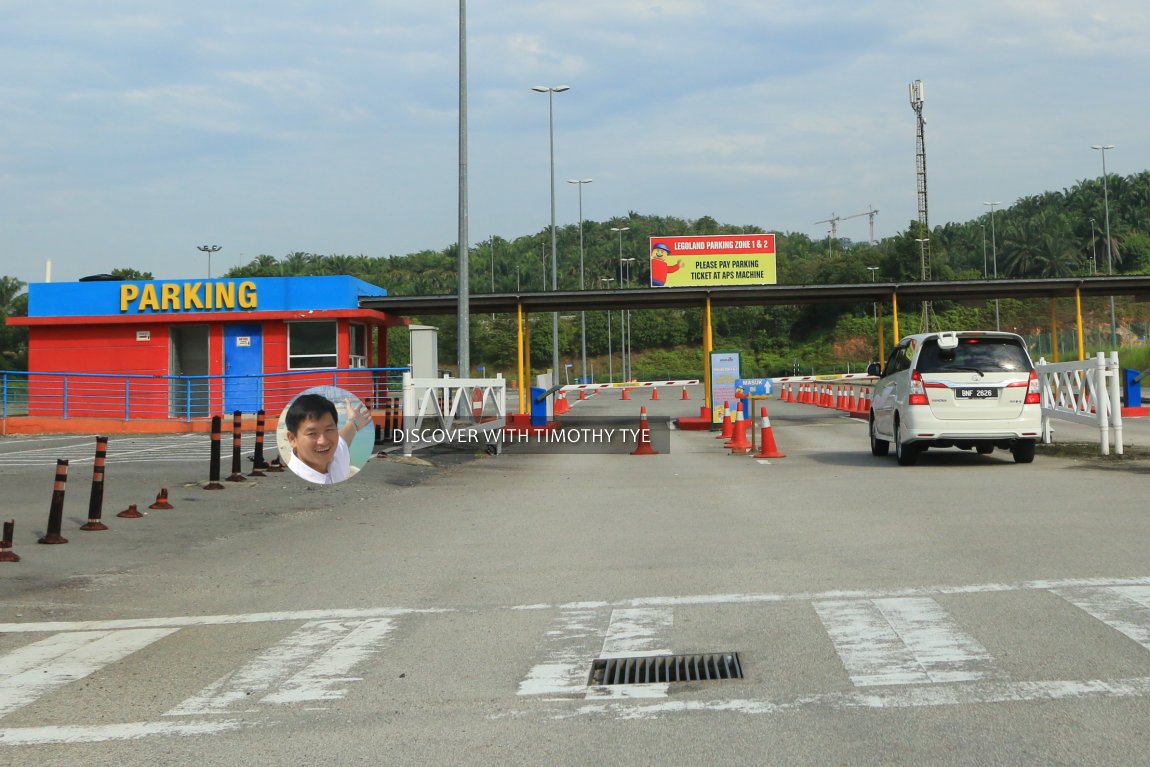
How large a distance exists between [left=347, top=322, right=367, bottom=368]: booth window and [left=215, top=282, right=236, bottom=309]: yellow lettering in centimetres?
331

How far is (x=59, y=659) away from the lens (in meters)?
6.41

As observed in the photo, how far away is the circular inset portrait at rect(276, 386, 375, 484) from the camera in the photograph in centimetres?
1519

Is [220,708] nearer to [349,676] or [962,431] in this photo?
[349,676]

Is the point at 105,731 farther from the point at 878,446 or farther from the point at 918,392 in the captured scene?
the point at 878,446

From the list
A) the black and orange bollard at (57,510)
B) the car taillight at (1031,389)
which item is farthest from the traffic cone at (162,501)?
the car taillight at (1031,389)

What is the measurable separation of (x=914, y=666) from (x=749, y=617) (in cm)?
141

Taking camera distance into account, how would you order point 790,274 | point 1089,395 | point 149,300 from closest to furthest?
1. point 1089,395
2. point 149,300
3. point 790,274

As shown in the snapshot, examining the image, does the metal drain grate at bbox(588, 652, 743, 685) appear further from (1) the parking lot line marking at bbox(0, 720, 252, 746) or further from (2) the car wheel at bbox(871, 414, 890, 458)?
(2) the car wheel at bbox(871, 414, 890, 458)

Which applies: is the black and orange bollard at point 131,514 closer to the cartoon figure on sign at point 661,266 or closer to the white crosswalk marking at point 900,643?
the white crosswalk marking at point 900,643

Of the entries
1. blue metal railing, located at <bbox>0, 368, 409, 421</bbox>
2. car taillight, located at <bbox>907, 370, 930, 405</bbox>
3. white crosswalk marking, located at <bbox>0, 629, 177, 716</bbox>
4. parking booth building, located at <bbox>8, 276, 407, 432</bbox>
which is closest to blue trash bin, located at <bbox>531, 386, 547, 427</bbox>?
blue metal railing, located at <bbox>0, 368, 409, 421</bbox>

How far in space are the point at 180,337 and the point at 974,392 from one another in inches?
977

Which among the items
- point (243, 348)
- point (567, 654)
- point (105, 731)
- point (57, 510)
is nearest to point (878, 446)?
point (57, 510)

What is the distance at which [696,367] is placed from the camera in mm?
100688

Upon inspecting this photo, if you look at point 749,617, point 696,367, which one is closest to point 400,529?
point 749,617
